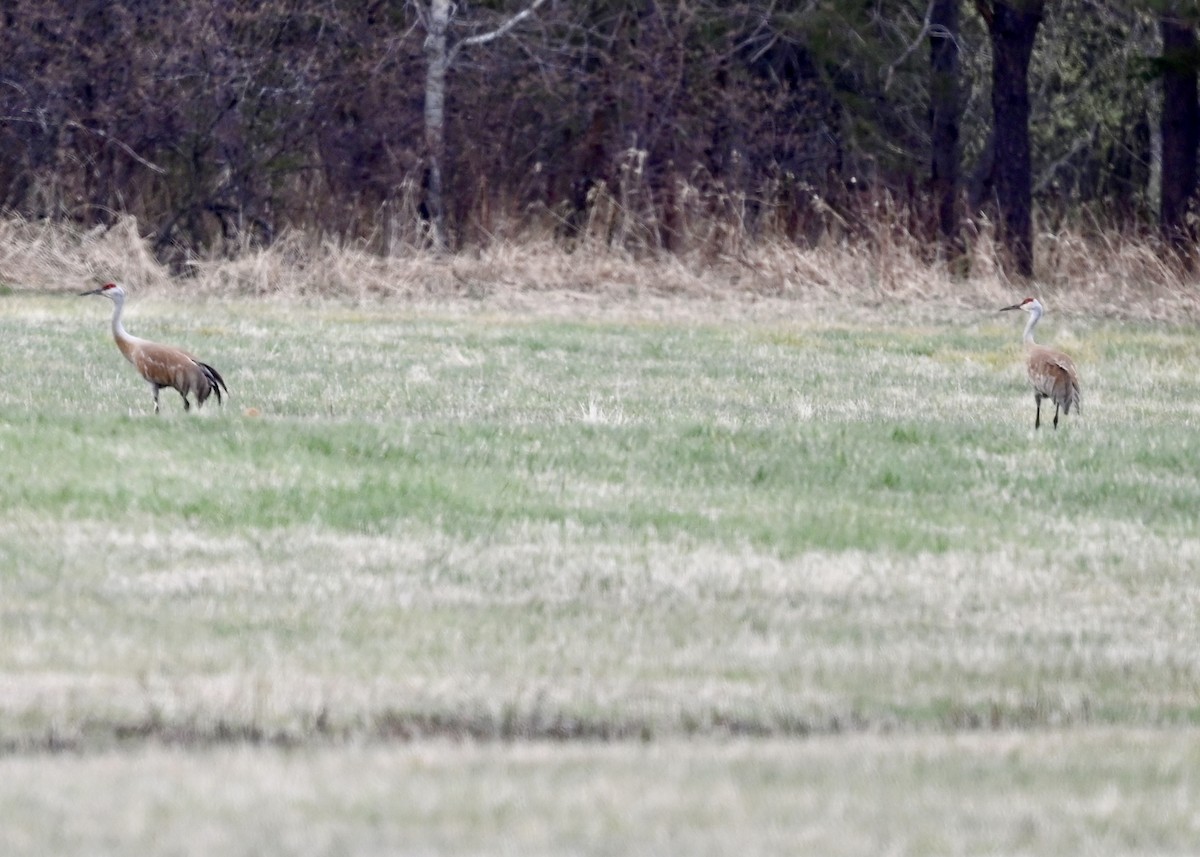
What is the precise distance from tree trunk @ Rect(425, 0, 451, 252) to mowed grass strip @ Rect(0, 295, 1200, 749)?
12.7 metres

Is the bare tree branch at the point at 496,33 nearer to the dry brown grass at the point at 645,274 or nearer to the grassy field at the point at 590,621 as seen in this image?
the dry brown grass at the point at 645,274

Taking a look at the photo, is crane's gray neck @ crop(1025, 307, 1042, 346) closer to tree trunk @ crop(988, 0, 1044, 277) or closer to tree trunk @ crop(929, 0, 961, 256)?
tree trunk @ crop(988, 0, 1044, 277)

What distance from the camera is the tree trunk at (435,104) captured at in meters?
27.7

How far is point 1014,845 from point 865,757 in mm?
920

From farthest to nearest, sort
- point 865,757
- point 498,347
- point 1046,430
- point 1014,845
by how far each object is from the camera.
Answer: point 498,347, point 1046,430, point 865,757, point 1014,845

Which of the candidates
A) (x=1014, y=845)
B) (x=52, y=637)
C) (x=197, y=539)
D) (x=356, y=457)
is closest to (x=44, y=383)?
(x=356, y=457)

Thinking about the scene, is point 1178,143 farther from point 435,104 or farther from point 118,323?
point 118,323

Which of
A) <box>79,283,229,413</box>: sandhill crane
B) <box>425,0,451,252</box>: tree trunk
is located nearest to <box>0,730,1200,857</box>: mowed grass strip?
<box>79,283,229,413</box>: sandhill crane

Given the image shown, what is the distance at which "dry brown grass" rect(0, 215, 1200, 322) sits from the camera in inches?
916

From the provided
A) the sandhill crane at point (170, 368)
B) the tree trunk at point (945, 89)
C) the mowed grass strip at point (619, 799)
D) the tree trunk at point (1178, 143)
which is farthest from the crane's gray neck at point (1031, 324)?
the tree trunk at point (945, 89)

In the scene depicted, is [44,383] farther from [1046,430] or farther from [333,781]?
[333,781]

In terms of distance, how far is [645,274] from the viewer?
2478cm

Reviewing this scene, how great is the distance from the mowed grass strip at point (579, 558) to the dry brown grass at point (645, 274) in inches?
321

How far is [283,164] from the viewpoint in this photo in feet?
89.6
